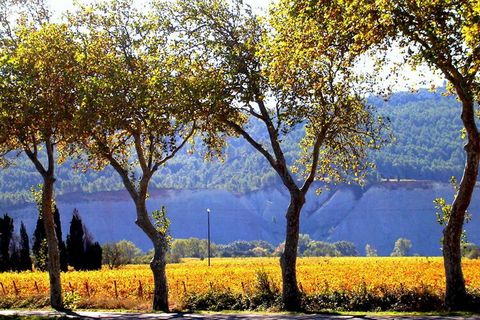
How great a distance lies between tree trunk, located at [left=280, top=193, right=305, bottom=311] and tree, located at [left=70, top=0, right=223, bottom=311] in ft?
18.3

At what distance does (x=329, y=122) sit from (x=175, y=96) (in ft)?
20.9

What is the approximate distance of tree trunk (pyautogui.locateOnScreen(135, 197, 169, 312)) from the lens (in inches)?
1281

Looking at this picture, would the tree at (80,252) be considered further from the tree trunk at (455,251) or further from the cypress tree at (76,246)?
the tree trunk at (455,251)

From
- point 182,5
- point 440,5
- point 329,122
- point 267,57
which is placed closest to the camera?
point 440,5

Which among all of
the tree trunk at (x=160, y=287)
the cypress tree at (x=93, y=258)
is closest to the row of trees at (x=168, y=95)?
the tree trunk at (x=160, y=287)

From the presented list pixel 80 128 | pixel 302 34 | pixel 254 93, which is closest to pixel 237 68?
pixel 254 93

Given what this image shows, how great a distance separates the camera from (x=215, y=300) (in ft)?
109

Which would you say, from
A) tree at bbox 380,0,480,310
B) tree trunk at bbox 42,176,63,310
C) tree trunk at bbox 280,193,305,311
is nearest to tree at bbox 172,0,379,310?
tree trunk at bbox 280,193,305,311

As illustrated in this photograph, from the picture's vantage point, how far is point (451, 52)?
22.3m

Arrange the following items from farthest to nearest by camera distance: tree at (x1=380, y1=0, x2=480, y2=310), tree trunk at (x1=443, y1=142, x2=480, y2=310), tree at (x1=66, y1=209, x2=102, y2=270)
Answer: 1. tree at (x1=66, y1=209, x2=102, y2=270)
2. tree trunk at (x1=443, y1=142, x2=480, y2=310)
3. tree at (x1=380, y1=0, x2=480, y2=310)

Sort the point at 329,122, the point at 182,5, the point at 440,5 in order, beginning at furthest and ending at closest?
the point at 182,5
the point at 329,122
the point at 440,5

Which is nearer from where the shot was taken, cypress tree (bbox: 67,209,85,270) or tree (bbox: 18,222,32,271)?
cypress tree (bbox: 67,209,85,270)

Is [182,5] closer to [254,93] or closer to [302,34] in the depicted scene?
[254,93]

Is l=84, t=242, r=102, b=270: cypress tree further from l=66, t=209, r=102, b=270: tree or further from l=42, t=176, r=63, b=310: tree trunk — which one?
l=42, t=176, r=63, b=310: tree trunk
